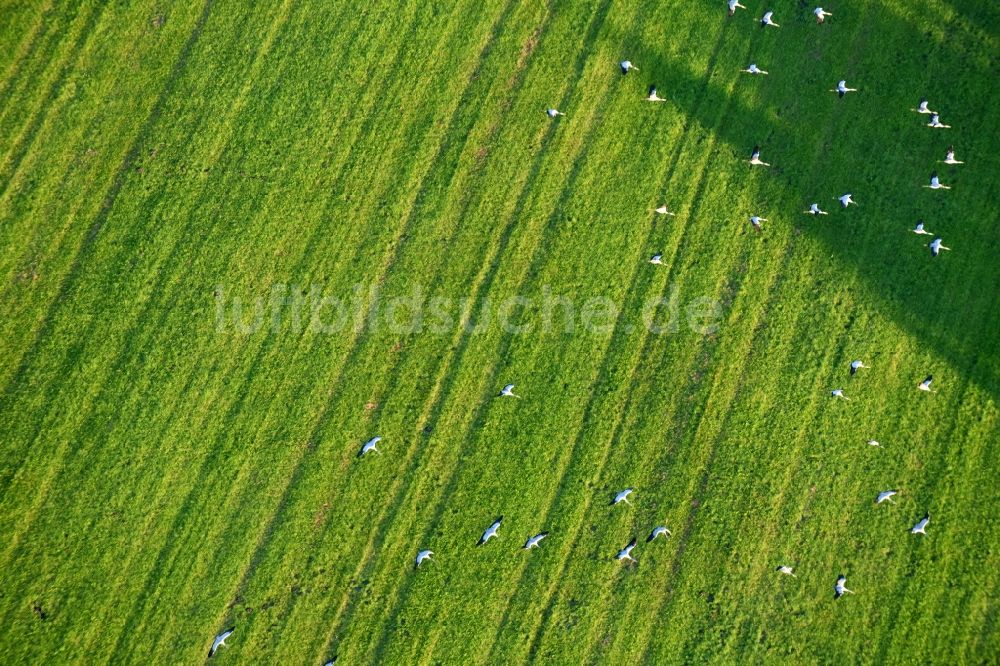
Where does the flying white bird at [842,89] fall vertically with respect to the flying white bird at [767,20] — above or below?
below

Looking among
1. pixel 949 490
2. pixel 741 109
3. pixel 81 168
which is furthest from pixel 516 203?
pixel 949 490

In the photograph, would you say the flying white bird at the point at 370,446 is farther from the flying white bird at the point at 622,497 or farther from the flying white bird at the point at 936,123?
the flying white bird at the point at 936,123

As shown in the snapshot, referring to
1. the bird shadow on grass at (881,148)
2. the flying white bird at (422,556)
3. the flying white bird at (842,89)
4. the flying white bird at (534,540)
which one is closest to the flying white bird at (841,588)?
the bird shadow on grass at (881,148)

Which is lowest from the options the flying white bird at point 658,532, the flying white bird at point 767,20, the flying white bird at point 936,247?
the flying white bird at point 658,532

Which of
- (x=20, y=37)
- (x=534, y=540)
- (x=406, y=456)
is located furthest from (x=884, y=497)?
(x=20, y=37)

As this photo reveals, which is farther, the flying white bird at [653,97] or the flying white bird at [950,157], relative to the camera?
the flying white bird at [653,97]

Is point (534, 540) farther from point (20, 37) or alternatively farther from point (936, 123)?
point (20, 37)

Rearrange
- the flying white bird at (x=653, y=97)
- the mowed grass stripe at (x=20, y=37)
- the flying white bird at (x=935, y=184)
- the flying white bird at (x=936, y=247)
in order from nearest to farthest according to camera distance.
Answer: the flying white bird at (x=936, y=247)
the flying white bird at (x=935, y=184)
the mowed grass stripe at (x=20, y=37)
the flying white bird at (x=653, y=97)

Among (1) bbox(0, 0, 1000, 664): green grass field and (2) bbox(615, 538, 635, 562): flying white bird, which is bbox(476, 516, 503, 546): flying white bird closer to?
(1) bbox(0, 0, 1000, 664): green grass field
